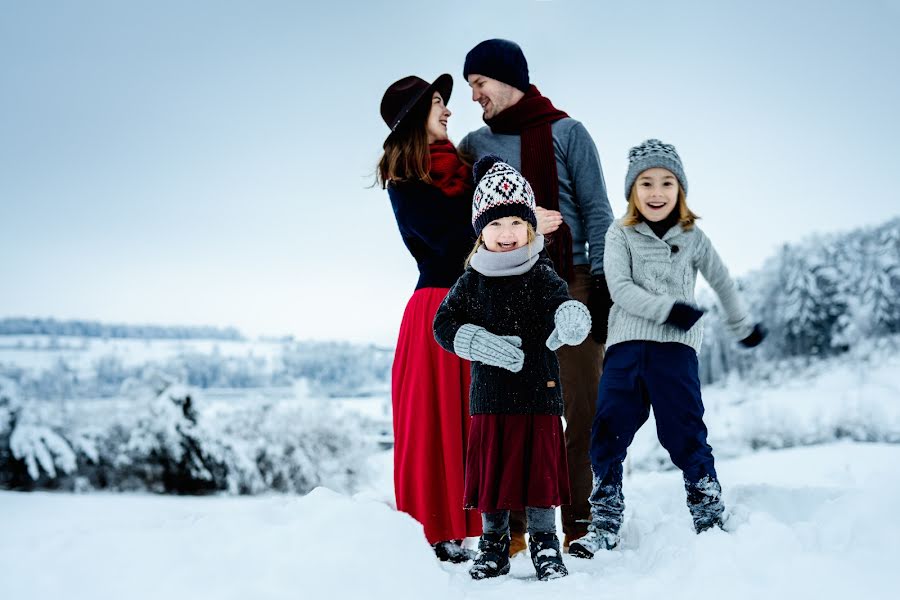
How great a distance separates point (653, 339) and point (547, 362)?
517 mm

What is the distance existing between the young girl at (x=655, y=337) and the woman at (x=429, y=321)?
1.90 ft

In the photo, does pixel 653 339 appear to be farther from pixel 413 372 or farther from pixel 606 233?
pixel 413 372

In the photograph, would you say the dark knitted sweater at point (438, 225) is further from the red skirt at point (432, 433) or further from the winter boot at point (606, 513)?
the winter boot at point (606, 513)

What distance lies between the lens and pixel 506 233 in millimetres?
2697

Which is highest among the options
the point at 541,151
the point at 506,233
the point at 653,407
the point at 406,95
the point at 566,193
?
the point at 406,95

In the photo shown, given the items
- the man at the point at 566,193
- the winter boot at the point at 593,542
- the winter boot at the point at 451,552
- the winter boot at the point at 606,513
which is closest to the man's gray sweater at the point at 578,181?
the man at the point at 566,193

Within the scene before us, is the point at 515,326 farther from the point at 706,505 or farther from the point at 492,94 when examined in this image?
the point at 492,94

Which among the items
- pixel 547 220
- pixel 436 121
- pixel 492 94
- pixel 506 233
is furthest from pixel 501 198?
pixel 492 94

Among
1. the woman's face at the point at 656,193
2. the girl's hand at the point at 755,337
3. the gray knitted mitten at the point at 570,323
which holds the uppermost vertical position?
the woman's face at the point at 656,193

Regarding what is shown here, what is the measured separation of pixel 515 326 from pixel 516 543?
990mm

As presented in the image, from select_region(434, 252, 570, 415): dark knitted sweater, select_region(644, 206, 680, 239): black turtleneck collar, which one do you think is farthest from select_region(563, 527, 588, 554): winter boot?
select_region(644, 206, 680, 239): black turtleneck collar

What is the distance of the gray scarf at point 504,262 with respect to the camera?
8.80 ft

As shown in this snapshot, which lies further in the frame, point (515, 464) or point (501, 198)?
point (501, 198)

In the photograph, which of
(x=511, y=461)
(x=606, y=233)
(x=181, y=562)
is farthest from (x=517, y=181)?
(x=181, y=562)
